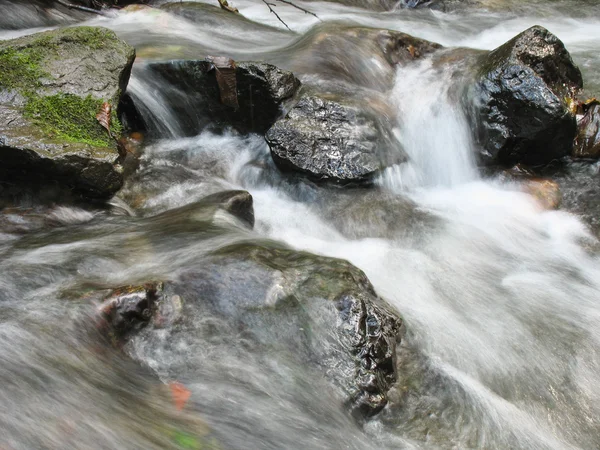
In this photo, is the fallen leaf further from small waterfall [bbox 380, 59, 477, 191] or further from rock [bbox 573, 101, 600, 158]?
rock [bbox 573, 101, 600, 158]

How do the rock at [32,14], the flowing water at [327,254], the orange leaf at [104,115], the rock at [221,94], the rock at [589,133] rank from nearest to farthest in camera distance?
the flowing water at [327,254]
the orange leaf at [104,115]
the rock at [221,94]
the rock at [589,133]
the rock at [32,14]

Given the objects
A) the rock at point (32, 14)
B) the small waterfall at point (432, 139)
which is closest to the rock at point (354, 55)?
the small waterfall at point (432, 139)

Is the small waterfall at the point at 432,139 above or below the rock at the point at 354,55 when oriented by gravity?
below

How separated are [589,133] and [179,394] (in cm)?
533

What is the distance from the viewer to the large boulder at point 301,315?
2830mm

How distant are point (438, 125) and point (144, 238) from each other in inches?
148

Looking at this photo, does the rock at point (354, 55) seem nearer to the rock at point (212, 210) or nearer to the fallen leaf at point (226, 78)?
the fallen leaf at point (226, 78)

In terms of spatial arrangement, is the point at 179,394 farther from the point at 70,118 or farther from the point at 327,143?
the point at 327,143

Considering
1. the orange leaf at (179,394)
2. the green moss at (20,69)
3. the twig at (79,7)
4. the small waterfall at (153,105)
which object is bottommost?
the orange leaf at (179,394)

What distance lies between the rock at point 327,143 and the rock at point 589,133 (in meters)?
2.20

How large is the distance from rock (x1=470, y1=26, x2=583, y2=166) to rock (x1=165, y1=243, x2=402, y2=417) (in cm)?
A: 323

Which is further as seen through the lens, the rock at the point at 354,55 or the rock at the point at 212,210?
the rock at the point at 354,55

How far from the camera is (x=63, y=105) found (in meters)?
4.53

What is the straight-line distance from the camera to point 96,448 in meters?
2.05
